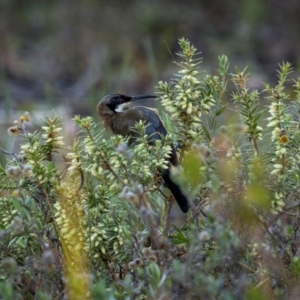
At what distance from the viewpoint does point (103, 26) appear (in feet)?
37.4

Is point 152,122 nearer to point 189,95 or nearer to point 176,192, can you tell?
point 176,192

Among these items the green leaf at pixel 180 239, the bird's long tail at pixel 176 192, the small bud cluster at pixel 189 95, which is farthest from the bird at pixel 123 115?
the green leaf at pixel 180 239

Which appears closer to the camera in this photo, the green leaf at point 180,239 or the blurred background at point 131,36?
the green leaf at point 180,239

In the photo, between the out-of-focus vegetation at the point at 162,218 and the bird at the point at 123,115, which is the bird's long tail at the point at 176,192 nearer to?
the out-of-focus vegetation at the point at 162,218

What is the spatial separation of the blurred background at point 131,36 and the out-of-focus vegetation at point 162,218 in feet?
22.7

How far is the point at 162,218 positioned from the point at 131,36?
8.35 meters

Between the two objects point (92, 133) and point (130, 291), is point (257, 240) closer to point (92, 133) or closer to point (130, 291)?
point (130, 291)

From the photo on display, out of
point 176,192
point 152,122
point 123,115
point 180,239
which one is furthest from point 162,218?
point 123,115

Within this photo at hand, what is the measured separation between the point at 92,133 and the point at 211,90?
1.42ft

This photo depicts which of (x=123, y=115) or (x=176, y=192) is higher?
(x=123, y=115)

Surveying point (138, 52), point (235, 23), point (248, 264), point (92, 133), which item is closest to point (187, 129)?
point (92, 133)

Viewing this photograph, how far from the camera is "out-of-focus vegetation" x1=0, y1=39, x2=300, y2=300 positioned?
219 cm

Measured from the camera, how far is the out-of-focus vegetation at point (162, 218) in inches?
86.3

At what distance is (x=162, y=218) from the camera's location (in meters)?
2.93
